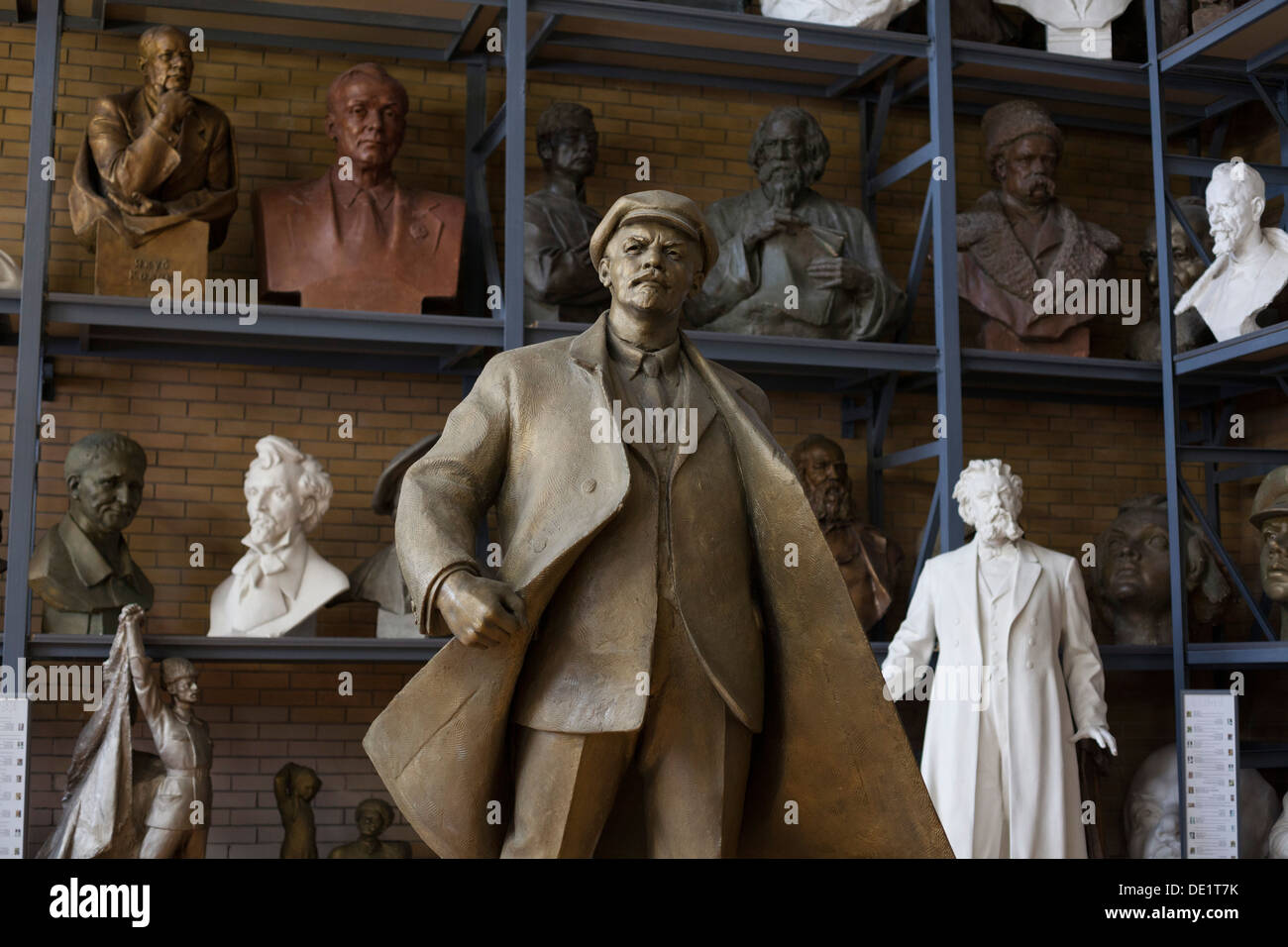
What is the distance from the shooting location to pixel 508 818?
108 inches

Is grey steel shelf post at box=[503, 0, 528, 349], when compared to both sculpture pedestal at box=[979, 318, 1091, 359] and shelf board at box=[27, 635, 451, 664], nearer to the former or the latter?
shelf board at box=[27, 635, 451, 664]

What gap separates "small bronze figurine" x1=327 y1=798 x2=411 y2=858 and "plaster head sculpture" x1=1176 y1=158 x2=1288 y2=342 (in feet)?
12.6

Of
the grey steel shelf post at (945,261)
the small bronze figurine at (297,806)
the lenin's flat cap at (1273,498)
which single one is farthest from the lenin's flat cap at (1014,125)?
the small bronze figurine at (297,806)

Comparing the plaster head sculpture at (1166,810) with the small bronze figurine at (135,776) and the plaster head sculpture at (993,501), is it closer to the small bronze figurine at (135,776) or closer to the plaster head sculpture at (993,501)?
the plaster head sculpture at (993,501)

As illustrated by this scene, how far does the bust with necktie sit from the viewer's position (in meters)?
5.92

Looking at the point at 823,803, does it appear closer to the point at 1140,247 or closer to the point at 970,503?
the point at 970,503

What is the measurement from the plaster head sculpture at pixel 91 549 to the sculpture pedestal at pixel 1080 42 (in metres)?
4.35

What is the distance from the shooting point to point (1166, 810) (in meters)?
6.59

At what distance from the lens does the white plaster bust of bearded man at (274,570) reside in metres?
5.56

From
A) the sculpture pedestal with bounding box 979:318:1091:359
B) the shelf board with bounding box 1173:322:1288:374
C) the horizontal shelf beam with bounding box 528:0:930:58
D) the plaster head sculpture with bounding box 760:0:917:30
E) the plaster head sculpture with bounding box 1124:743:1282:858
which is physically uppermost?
the plaster head sculpture with bounding box 760:0:917:30

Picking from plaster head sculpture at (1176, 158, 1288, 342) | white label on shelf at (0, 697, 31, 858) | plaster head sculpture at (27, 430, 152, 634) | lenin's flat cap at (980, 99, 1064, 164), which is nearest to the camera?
white label on shelf at (0, 697, 31, 858)

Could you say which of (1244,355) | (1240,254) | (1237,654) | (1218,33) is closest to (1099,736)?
(1237,654)

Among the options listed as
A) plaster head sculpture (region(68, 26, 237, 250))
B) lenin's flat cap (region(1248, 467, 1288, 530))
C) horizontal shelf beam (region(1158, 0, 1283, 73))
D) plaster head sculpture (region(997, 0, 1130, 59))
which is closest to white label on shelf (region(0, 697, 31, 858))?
plaster head sculpture (region(68, 26, 237, 250))

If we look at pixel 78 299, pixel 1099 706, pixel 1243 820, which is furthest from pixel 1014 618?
pixel 78 299
